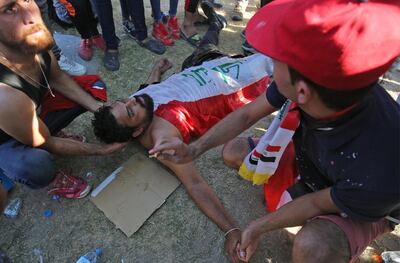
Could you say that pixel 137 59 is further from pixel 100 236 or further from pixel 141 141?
pixel 100 236

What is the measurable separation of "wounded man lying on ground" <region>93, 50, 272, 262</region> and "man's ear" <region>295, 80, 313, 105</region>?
3.83 feet

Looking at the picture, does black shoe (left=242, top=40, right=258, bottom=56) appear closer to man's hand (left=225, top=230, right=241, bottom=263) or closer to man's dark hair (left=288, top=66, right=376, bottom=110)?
man's hand (left=225, top=230, right=241, bottom=263)

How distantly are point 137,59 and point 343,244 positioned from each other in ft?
9.24

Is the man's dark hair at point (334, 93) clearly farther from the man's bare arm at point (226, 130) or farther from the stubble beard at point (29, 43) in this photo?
the stubble beard at point (29, 43)

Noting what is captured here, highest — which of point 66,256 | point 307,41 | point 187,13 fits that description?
point 307,41

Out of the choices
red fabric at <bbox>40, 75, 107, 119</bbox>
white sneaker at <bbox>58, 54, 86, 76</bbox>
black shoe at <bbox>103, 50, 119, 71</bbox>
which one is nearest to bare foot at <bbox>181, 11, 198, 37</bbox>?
black shoe at <bbox>103, 50, 119, 71</bbox>

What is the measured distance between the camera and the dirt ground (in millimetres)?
2246

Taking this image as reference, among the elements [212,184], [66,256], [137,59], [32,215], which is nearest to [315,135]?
[212,184]

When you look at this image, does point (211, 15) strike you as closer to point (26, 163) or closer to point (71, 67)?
point (71, 67)

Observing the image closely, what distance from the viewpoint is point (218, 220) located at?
7.58 feet

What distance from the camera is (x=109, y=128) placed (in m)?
2.56

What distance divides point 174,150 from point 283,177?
0.83 meters

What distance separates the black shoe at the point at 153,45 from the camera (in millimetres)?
3789

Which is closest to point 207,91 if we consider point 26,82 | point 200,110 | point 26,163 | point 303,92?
point 200,110
